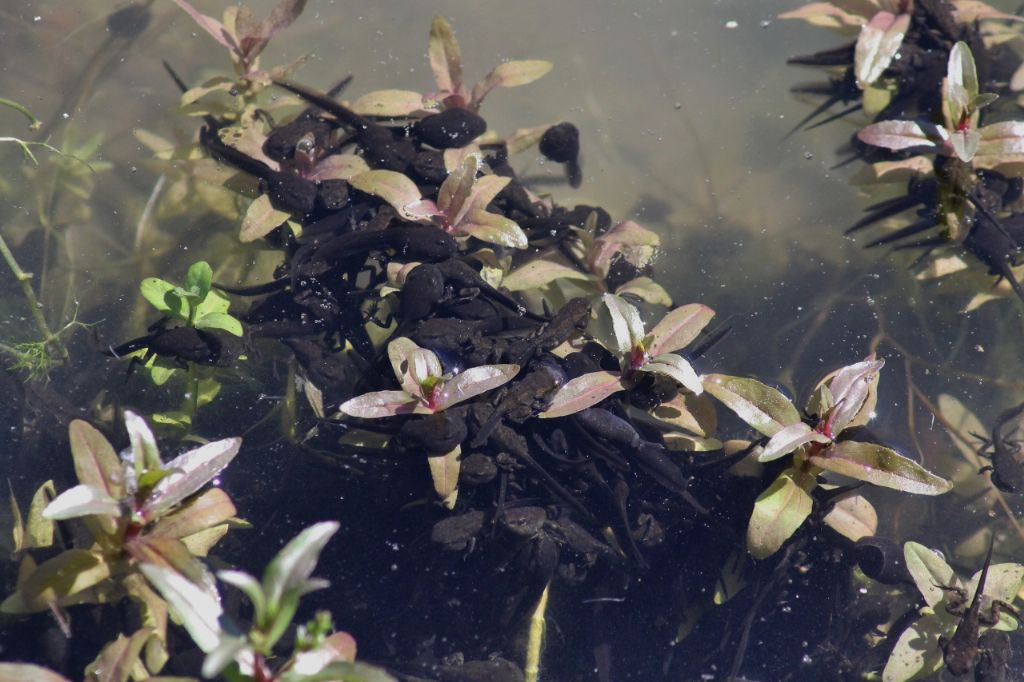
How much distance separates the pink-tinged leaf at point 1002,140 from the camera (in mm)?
3170

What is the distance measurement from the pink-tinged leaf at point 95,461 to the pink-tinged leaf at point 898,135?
10.3ft

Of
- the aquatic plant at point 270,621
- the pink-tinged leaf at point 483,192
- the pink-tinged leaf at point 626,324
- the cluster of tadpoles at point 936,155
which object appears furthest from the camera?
the cluster of tadpoles at point 936,155

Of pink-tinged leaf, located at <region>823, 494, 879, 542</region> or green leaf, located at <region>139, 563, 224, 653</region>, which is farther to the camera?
pink-tinged leaf, located at <region>823, 494, 879, 542</region>

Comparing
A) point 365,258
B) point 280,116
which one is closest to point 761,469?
point 365,258

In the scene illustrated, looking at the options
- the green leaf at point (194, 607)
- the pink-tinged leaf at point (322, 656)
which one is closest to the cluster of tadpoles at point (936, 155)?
the pink-tinged leaf at point (322, 656)

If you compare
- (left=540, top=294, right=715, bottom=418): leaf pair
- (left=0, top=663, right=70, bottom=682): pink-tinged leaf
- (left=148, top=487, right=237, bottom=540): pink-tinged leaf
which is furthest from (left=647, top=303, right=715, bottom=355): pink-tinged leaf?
(left=0, top=663, right=70, bottom=682): pink-tinged leaf

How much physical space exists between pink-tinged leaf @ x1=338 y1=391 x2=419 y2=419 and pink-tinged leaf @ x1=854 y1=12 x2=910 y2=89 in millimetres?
2585

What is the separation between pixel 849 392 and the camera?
2.50m

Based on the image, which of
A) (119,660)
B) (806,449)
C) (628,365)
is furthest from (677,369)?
(119,660)

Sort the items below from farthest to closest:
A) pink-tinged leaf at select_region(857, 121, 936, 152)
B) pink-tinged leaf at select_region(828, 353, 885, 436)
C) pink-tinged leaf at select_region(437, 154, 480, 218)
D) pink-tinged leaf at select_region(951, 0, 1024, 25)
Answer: pink-tinged leaf at select_region(951, 0, 1024, 25)
pink-tinged leaf at select_region(857, 121, 936, 152)
pink-tinged leaf at select_region(437, 154, 480, 218)
pink-tinged leaf at select_region(828, 353, 885, 436)

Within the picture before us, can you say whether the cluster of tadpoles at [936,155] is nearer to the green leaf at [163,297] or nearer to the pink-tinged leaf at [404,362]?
the pink-tinged leaf at [404,362]

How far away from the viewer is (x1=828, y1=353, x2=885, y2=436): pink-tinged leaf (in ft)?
8.12

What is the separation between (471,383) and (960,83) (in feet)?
8.01

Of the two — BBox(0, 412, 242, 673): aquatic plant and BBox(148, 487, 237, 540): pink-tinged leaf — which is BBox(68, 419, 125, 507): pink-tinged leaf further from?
BBox(148, 487, 237, 540): pink-tinged leaf
